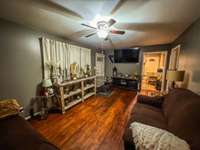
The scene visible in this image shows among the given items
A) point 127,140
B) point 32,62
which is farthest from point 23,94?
point 127,140

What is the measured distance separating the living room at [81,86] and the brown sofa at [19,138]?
1cm

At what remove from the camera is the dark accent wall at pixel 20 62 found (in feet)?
6.57

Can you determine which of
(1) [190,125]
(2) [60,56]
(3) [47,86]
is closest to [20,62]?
(3) [47,86]

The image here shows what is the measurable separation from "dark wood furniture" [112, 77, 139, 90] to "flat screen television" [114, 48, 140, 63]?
1.00m

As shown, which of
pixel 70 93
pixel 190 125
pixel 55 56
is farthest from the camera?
pixel 70 93

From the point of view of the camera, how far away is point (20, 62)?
2.24 meters

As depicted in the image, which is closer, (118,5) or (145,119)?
(118,5)

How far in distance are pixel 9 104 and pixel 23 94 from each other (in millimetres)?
633

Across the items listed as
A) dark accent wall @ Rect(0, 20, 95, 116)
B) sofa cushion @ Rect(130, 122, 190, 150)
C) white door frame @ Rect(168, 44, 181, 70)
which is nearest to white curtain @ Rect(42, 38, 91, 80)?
dark accent wall @ Rect(0, 20, 95, 116)

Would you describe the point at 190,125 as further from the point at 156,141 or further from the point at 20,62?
the point at 20,62

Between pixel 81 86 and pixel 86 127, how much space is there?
165cm

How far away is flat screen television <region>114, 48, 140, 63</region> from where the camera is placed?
4.99m

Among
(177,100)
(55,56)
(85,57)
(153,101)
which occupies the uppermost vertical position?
(85,57)

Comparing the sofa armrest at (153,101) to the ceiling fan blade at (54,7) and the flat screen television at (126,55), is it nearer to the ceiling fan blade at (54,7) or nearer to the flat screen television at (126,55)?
the ceiling fan blade at (54,7)
